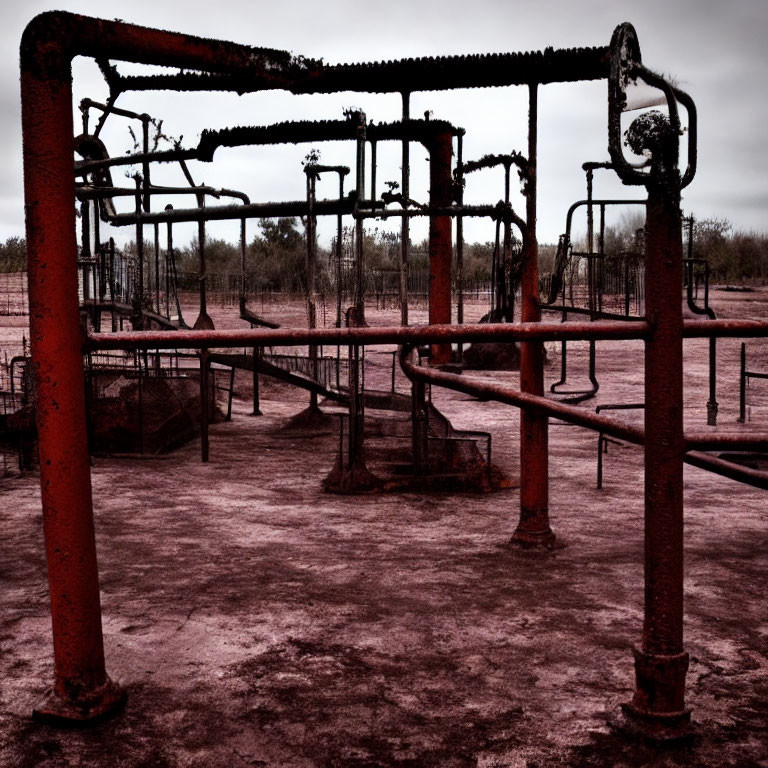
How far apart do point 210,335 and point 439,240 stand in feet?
19.9

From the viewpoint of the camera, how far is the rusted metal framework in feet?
7.17

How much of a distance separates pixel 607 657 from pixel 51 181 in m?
2.22

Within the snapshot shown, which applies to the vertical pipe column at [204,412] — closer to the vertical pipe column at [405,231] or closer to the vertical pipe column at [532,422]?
the vertical pipe column at [405,231]

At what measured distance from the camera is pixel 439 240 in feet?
27.4

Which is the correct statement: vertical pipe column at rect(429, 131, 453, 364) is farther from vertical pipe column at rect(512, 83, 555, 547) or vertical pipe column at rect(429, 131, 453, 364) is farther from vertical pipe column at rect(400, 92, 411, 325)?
vertical pipe column at rect(512, 83, 555, 547)

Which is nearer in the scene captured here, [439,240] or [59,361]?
[59,361]

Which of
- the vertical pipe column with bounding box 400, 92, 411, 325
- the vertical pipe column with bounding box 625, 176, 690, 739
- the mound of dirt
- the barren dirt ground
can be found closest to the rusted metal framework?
the vertical pipe column with bounding box 625, 176, 690, 739

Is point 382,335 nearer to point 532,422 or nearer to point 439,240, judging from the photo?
point 532,422

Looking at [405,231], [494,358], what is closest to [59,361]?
[405,231]

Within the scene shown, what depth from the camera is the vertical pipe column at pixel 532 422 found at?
4.41 m

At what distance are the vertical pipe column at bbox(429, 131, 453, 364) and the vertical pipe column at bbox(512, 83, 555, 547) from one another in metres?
2.59

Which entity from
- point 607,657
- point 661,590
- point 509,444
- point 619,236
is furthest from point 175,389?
point 619,236

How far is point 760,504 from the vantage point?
5500mm

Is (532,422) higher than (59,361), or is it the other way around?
(59,361)
